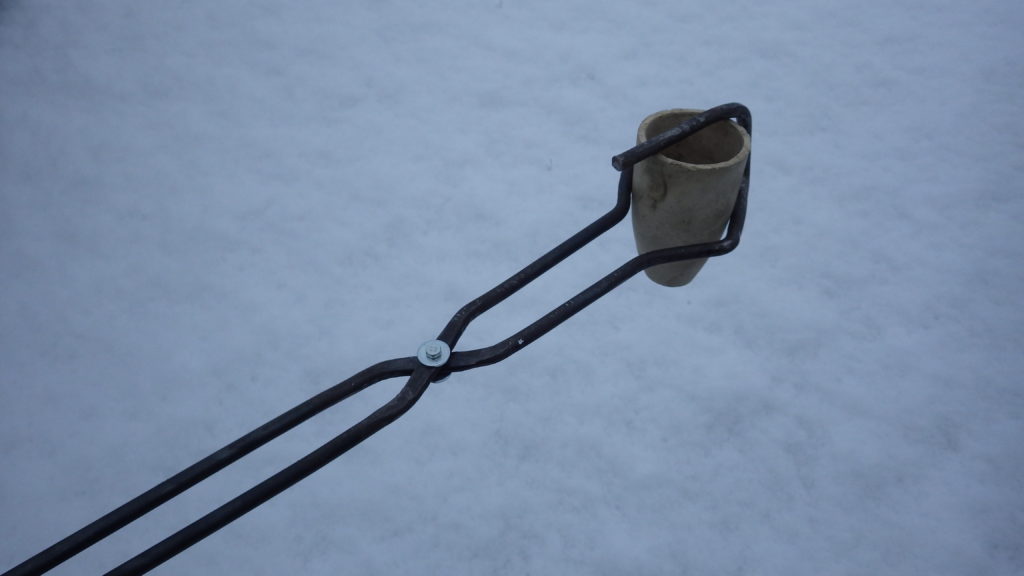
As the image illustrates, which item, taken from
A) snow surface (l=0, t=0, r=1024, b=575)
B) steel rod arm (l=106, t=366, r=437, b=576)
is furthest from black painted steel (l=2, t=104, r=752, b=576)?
snow surface (l=0, t=0, r=1024, b=575)

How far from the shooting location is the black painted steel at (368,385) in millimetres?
635

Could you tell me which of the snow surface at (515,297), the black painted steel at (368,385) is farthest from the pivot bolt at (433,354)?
the snow surface at (515,297)

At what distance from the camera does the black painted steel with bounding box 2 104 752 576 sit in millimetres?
635

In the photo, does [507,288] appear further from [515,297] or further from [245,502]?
[515,297]

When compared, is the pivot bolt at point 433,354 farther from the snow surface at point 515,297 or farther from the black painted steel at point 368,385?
the snow surface at point 515,297

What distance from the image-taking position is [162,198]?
254 cm

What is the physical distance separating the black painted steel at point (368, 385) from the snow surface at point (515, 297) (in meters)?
1.09

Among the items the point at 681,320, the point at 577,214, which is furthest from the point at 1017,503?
the point at 577,214

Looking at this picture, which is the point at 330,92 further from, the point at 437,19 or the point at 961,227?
the point at 961,227

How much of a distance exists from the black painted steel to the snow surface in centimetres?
109

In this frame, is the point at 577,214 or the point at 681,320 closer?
the point at 681,320

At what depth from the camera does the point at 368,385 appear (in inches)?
31.5

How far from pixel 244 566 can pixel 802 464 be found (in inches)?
56.1

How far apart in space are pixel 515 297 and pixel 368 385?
1.48 meters
